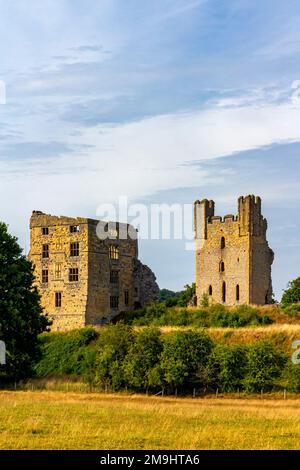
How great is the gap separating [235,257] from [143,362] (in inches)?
1328

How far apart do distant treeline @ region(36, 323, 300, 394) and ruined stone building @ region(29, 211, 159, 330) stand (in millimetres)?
20806

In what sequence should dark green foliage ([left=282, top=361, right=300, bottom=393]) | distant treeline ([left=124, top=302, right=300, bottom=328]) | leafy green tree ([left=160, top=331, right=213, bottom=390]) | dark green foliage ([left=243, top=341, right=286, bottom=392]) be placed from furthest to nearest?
1. distant treeline ([left=124, top=302, right=300, bottom=328])
2. leafy green tree ([left=160, top=331, right=213, bottom=390])
3. dark green foliage ([left=243, top=341, right=286, bottom=392])
4. dark green foliage ([left=282, top=361, right=300, bottom=393])

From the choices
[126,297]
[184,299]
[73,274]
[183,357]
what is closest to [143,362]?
[183,357]

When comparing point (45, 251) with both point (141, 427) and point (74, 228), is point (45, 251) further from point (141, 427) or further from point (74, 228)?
point (141, 427)

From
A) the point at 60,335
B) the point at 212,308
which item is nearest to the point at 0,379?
the point at 60,335

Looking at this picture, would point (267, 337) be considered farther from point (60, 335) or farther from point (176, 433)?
point (176, 433)

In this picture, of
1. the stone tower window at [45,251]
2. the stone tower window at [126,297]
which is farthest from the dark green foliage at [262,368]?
the stone tower window at [45,251]

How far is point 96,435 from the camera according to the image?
26.3 m

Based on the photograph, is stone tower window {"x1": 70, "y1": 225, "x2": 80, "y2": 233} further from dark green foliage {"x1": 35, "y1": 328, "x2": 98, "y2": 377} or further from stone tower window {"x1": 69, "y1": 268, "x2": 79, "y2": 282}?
dark green foliage {"x1": 35, "y1": 328, "x2": 98, "y2": 377}

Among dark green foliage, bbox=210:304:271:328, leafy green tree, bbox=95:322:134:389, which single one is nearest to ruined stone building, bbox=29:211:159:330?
dark green foliage, bbox=210:304:271:328

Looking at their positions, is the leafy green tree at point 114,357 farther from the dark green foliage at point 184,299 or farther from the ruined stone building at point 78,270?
the dark green foliage at point 184,299

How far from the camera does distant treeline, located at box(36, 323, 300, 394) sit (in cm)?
4766

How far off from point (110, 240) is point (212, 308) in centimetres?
1169
